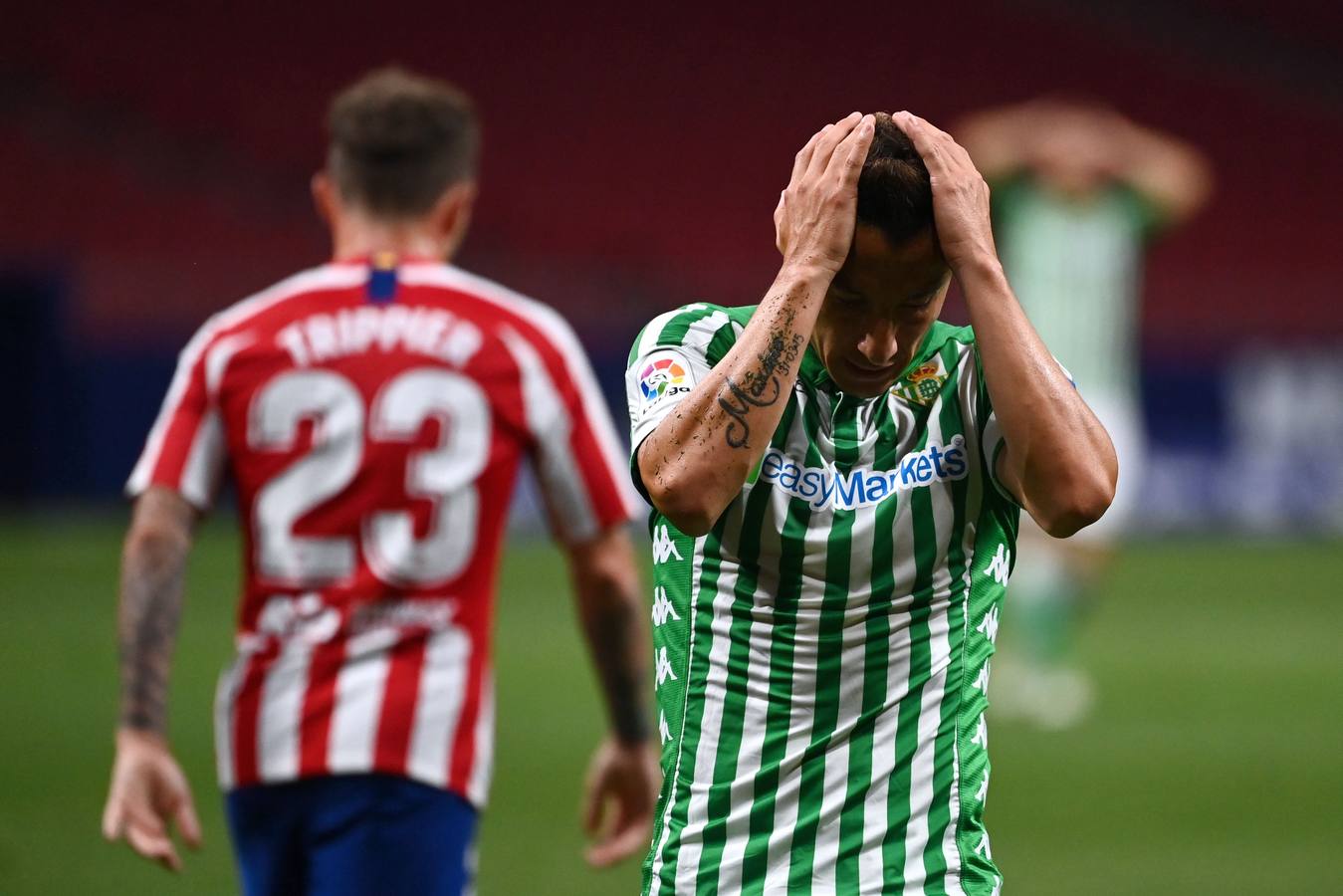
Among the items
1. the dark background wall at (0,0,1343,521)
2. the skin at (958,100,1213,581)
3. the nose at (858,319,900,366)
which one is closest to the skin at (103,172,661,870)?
the nose at (858,319,900,366)

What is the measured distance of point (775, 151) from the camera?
24.7m

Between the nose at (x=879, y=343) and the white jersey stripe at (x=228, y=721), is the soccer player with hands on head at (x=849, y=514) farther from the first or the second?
the white jersey stripe at (x=228, y=721)

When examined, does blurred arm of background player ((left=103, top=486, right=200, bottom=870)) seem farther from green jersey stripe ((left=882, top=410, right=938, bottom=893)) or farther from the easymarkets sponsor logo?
green jersey stripe ((left=882, top=410, right=938, bottom=893))

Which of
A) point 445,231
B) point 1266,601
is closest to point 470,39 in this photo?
point 1266,601

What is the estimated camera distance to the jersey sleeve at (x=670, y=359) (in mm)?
2375

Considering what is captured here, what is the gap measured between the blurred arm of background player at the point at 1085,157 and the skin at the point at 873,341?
640cm

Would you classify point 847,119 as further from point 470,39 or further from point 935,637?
point 470,39

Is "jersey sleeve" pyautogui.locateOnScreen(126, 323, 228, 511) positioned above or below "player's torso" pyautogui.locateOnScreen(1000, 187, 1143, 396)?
below

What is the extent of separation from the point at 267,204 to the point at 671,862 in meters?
20.8

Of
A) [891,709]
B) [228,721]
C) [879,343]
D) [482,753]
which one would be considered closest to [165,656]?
[228,721]

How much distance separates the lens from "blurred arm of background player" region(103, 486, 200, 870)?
2.96m

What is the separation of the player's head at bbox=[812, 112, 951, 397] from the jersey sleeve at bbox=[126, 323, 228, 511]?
1104mm

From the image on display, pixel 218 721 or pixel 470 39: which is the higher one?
pixel 470 39

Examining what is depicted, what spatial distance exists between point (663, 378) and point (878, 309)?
11.2 inches
